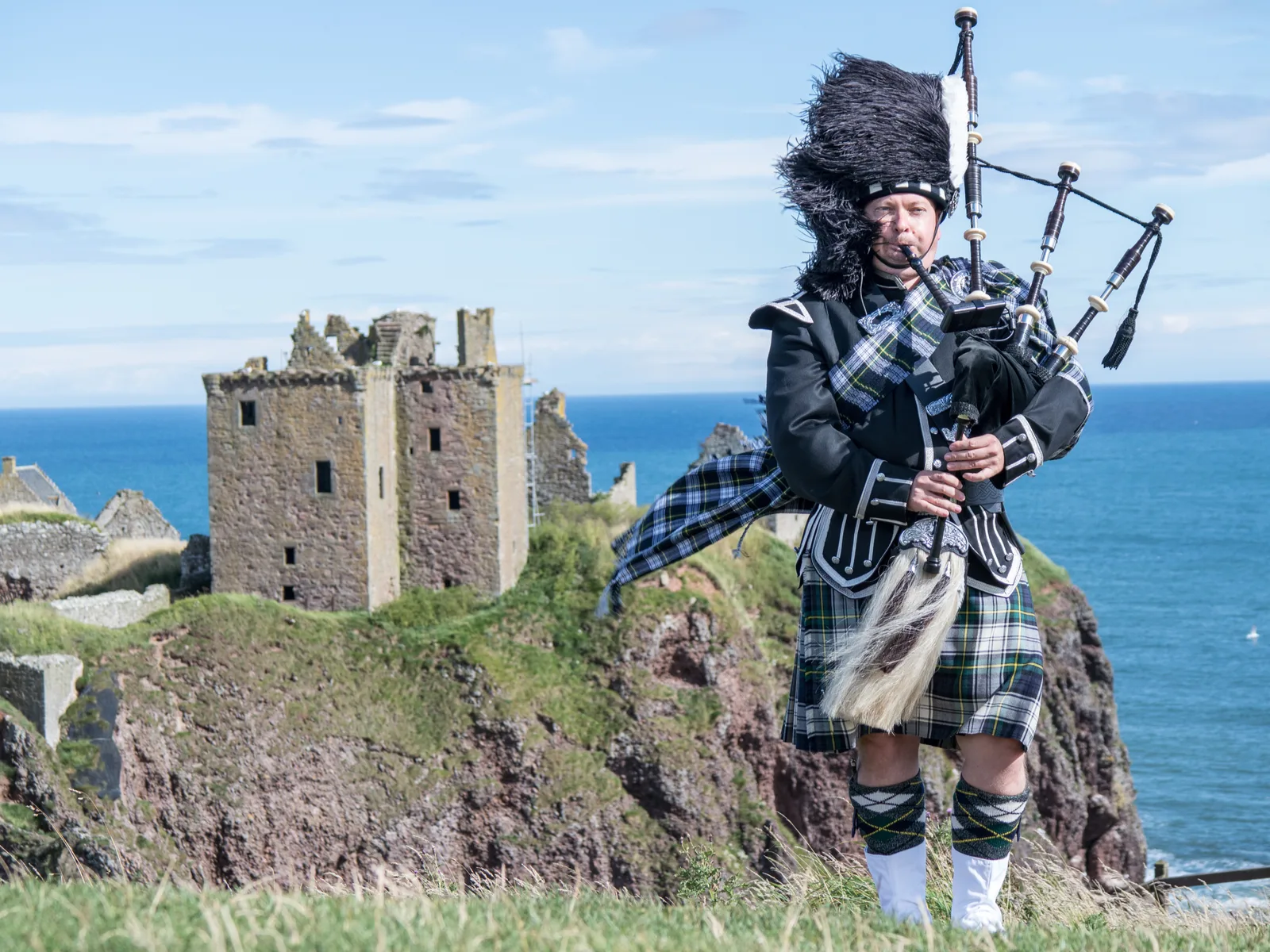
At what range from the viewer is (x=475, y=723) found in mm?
30453

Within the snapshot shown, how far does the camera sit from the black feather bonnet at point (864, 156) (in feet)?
21.1

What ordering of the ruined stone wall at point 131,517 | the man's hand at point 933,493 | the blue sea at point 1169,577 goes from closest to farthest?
the man's hand at point 933,493 → the ruined stone wall at point 131,517 → the blue sea at point 1169,577

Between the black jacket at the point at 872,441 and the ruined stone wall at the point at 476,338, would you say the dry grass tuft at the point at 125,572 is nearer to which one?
the ruined stone wall at the point at 476,338

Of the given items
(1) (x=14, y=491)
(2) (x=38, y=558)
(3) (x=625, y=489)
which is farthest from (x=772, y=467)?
(1) (x=14, y=491)

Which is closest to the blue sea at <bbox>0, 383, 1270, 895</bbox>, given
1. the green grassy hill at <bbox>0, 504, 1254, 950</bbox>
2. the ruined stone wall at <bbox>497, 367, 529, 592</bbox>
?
the green grassy hill at <bbox>0, 504, 1254, 950</bbox>

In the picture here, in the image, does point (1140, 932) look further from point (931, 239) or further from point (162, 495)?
point (162, 495)

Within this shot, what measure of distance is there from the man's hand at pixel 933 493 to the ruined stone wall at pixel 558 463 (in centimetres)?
3269

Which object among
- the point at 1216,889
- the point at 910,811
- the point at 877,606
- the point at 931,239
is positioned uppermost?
the point at 931,239

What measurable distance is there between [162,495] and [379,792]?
346 feet

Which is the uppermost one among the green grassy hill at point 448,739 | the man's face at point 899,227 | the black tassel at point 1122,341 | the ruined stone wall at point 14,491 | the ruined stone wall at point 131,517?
the man's face at point 899,227

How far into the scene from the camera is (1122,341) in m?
6.41

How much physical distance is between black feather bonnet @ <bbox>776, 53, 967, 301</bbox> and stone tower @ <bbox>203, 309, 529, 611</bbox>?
26328 mm

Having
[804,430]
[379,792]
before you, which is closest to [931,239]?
[804,430]

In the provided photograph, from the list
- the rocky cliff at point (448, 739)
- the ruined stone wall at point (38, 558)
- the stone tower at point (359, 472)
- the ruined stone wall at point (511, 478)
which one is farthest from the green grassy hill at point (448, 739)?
the ruined stone wall at point (38, 558)
